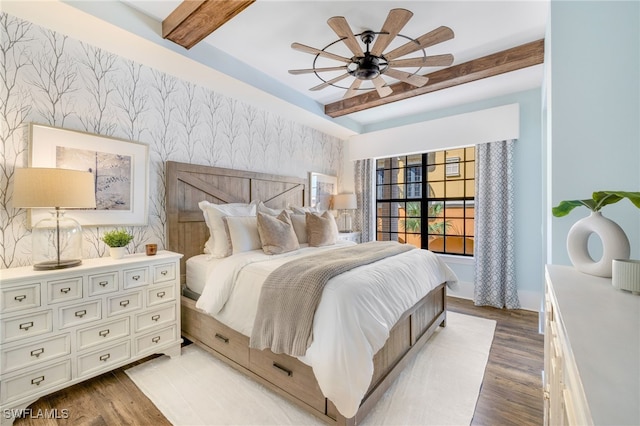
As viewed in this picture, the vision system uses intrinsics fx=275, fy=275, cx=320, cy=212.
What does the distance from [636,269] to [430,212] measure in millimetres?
3738

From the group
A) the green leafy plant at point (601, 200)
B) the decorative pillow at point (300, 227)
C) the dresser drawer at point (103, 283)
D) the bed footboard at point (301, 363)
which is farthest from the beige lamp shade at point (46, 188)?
the green leafy plant at point (601, 200)

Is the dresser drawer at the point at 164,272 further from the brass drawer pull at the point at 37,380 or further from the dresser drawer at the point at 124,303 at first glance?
the brass drawer pull at the point at 37,380

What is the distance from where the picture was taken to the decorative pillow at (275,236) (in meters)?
2.62

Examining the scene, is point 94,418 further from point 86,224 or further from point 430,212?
point 430,212

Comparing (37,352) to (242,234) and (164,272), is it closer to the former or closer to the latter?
(164,272)

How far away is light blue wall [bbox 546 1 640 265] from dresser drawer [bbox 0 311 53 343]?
333 centimetres

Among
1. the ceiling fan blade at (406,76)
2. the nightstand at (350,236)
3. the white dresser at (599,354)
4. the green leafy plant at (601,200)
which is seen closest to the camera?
the white dresser at (599,354)

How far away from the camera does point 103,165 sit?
2.35m

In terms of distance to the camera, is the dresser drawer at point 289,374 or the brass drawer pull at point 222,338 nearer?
the dresser drawer at point 289,374

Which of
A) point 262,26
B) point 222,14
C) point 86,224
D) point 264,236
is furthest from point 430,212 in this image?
point 86,224

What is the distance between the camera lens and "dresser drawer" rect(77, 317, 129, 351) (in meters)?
1.89

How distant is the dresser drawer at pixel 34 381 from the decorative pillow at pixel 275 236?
1.57m

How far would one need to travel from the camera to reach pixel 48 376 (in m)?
1.74

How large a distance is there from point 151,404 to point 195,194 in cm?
187
